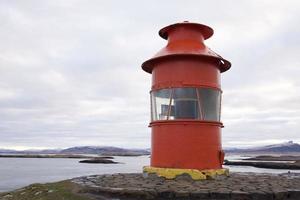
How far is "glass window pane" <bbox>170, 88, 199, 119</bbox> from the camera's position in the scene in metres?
11.2

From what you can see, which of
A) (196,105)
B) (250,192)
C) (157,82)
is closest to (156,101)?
(157,82)

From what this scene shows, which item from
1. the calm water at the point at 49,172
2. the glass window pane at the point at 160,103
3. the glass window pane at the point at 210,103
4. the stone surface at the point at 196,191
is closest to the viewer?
the stone surface at the point at 196,191

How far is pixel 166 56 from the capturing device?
38.2ft

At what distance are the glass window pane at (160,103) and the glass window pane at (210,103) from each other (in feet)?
3.18

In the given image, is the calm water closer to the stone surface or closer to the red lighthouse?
the red lighthouse

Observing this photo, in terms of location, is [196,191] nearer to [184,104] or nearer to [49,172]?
[184,104]

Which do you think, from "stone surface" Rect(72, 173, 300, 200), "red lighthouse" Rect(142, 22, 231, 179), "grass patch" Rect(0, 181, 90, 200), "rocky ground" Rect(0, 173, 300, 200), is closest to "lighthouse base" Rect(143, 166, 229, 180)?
"red lighthouse" Rect(142, 22, 231, 179)

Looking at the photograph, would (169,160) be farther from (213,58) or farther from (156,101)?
(213,58)

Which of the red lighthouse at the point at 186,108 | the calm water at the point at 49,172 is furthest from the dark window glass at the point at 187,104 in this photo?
the calm water at the point at 49,172

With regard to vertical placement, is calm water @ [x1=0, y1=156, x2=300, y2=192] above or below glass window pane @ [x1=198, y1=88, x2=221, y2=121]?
below

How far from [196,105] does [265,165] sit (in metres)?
63.6

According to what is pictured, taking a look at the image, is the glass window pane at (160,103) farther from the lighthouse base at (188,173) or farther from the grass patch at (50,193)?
the grass patch at (50,193)

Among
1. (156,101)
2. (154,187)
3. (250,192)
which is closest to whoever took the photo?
(250,192)

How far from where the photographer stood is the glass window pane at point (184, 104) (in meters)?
11.2
